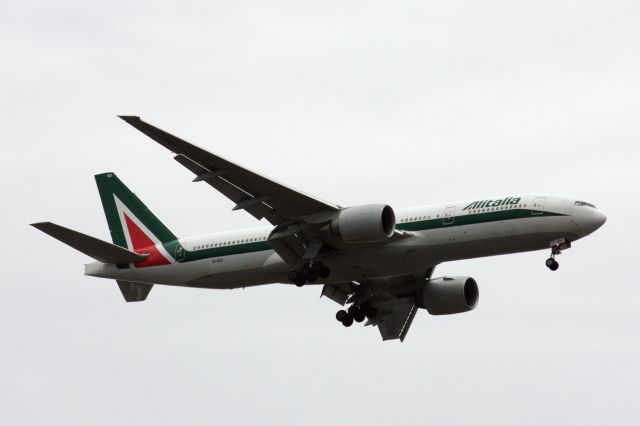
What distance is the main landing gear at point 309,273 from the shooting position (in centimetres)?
4469

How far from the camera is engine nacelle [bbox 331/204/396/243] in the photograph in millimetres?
42172

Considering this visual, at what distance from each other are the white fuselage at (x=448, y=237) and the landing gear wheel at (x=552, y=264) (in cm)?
66

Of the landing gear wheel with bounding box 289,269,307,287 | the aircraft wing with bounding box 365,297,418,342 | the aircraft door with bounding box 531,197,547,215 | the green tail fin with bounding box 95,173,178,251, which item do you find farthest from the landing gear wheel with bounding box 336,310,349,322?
the aircraft door with bounding box 531,197,547,215

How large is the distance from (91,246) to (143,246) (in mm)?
2595

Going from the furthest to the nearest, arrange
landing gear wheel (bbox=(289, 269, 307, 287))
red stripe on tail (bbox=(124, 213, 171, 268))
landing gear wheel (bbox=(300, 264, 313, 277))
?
red stripe on tail (bbox=(124, 213, 171, 268))
landing gear wheel (bbox=(289, 269, 307, 287))
landing gear wheel (bbox=(300, 264, 313, 277))

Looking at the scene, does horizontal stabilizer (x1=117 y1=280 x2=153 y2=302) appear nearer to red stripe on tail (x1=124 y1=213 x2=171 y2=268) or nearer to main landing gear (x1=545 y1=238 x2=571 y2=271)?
red stripe on tail (x1=124 y1=213 x2=171 y2=268)

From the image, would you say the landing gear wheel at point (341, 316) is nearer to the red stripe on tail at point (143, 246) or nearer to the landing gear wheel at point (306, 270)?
the landing gear wheel at point (306, 270)

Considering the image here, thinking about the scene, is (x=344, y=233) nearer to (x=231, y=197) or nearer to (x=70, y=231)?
(x=231, y=197)

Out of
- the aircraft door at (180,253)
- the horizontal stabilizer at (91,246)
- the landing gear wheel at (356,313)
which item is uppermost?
the landing gear wheel at (356,313)

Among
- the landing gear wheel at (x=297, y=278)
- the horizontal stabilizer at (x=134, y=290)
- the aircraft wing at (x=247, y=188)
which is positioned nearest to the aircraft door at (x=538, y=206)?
the aircraft wing at (x=247, y=188)

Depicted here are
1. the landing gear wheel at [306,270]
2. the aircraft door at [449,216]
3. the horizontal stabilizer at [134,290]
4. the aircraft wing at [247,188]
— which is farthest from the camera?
the horizontal stabilizer at [134,290]

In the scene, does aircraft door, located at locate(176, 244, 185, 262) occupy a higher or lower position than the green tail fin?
lower

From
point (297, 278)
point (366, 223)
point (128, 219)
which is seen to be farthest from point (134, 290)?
Answer: point (366, 223)

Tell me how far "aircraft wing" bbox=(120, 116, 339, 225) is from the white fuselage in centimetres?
218
